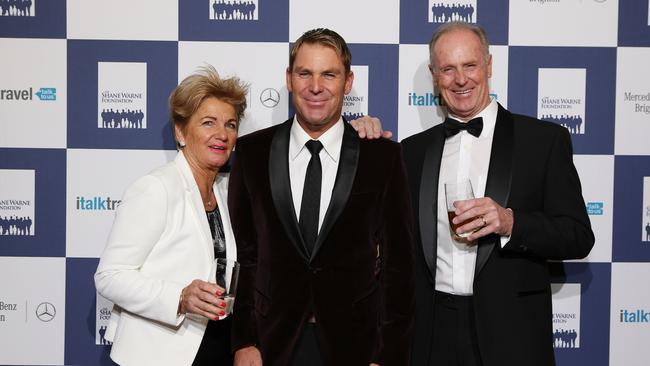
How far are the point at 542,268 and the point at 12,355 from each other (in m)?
2.53

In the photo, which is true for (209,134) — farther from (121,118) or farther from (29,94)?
(29,94)

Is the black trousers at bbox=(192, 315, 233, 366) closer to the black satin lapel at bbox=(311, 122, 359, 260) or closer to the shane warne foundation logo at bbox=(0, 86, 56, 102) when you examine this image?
the black satin lapel at bbox=(311, 122, 359, 260)

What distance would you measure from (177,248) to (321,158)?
0.62 m

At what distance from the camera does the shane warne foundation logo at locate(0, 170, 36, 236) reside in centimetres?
290

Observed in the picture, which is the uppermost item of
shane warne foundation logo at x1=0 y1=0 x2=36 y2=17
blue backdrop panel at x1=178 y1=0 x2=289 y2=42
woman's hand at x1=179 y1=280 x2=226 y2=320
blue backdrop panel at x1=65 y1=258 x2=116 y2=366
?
shane warne foundation logo at x1=0 y1=0 x2=36 y2=17

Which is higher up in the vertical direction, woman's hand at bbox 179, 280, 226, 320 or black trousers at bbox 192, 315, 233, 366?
woman's hand at bbox 179, 280, 226, 320

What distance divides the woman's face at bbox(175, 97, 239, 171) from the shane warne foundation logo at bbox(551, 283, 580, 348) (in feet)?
5.75

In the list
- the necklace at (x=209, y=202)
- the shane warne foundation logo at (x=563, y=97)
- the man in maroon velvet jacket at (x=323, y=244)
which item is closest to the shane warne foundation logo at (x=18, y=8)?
the necklace at (x=209, y=202)

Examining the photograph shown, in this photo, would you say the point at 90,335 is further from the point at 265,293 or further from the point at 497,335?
the point at 497,335

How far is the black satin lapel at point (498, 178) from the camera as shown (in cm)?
215

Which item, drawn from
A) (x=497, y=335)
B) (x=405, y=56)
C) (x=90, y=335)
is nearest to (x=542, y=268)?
(x=497, y=335)

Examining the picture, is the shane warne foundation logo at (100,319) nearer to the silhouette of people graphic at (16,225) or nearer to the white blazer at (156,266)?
the silhouette of people graphic at (16,225)

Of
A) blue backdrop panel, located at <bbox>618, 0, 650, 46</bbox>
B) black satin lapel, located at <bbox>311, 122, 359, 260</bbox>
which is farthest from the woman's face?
blue backdrop panel, located at <bbox>618, 0, 650, 46</bbox>

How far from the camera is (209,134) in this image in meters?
2.26
